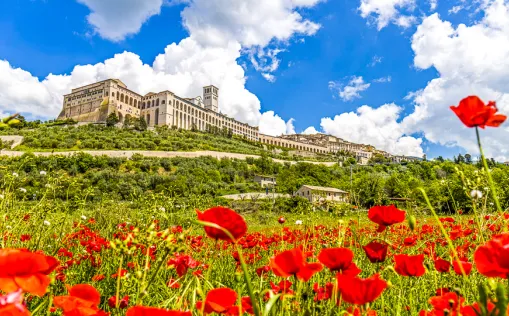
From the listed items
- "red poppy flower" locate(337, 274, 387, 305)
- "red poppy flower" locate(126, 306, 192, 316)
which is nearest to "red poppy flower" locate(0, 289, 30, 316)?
"red poppy flower" locate(126, 306, 192, 316)

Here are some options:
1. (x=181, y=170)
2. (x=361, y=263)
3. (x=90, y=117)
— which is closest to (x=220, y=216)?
(x=361, y=263)

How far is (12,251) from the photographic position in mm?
605

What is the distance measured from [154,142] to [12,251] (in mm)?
47363

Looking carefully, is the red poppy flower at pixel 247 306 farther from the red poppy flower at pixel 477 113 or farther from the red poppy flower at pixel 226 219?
the red poppy flower at pixel 477 113

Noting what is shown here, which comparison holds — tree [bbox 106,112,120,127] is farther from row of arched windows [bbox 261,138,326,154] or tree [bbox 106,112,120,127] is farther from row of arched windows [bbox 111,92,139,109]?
row of arched windows [bbox 261,138,326,154]

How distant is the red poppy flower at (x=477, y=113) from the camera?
737mm

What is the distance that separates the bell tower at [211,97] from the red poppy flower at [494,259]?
302 ft

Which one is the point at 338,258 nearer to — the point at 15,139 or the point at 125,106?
the point at 15,139

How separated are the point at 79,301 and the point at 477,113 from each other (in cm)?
98

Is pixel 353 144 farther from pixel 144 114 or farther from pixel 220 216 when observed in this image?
pixel 220 216

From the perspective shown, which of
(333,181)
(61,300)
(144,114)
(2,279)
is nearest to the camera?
(2,279)

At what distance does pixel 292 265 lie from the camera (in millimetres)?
794

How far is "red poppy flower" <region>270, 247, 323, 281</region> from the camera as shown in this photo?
2.59ft

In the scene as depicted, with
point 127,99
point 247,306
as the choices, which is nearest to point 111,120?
point 127,99
